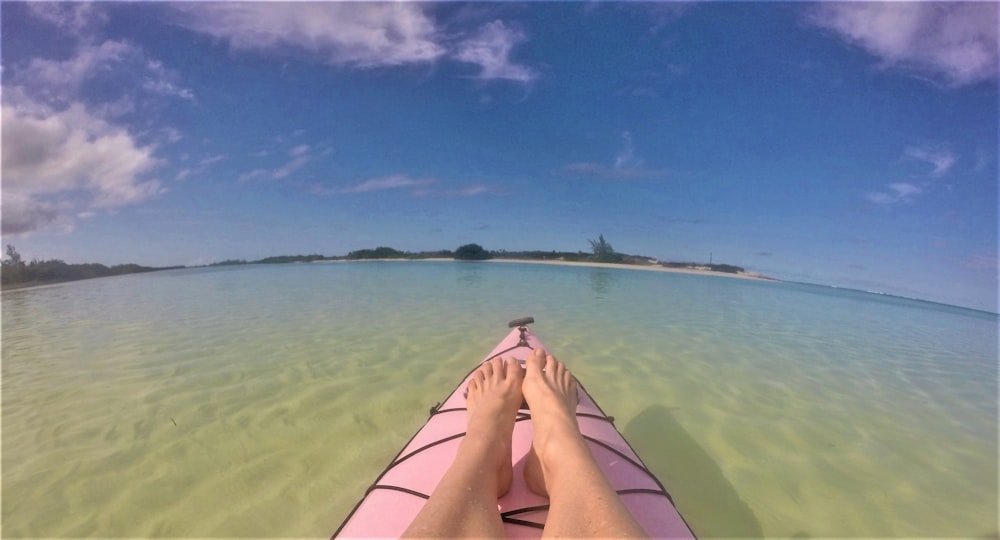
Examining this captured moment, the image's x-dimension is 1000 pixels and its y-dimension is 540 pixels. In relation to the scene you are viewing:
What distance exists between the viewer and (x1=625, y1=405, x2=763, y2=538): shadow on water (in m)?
2.06

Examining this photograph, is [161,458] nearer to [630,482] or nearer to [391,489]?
[391,489]

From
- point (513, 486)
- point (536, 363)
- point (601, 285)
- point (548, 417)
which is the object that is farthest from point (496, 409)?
point (601, 285)

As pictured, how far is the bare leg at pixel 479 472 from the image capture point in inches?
43.9

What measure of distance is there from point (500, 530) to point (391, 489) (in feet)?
1.88

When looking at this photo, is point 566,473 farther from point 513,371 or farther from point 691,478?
point 691,478

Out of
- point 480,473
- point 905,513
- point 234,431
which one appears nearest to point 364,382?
point 234,431

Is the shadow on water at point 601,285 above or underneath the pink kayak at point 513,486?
above

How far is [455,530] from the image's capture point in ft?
3.59

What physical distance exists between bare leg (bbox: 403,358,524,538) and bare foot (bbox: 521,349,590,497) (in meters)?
0.09

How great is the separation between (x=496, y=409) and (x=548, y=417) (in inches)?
11.2

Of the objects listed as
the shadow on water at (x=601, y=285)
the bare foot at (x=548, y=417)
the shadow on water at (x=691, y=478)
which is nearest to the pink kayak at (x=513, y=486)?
the bare foot at (x=548, y=417)

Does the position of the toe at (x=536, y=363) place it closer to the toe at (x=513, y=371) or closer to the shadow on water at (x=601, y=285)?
the toe at (x=513, y=371)

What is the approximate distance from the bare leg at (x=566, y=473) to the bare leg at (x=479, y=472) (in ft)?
0.39

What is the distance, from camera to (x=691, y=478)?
7.86 ft
